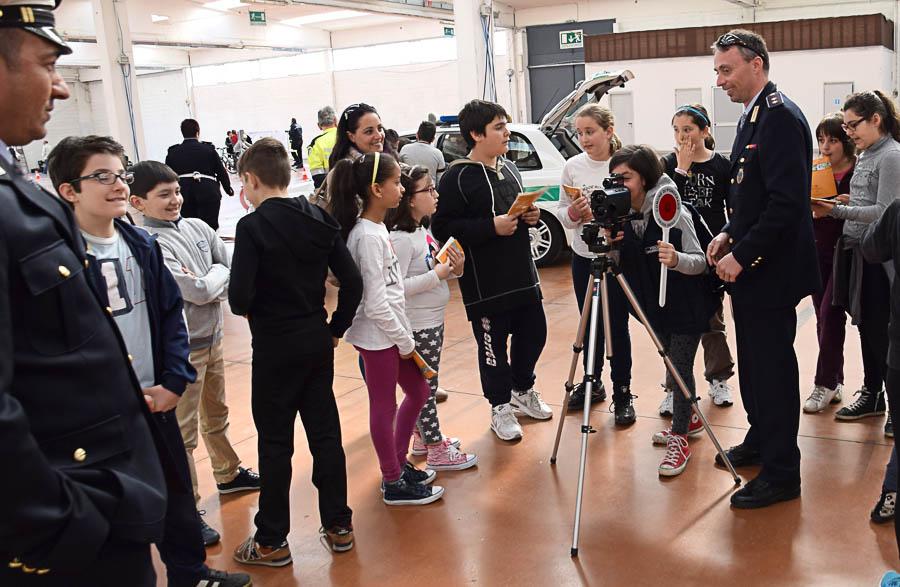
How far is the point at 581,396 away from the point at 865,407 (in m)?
1.37

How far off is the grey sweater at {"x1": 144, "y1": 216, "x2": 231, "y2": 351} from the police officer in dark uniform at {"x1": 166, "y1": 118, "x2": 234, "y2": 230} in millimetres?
4578

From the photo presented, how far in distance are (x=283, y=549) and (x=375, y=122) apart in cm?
210

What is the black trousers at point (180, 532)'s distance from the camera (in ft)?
7.84

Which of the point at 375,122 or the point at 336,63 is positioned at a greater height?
the point at 336,63

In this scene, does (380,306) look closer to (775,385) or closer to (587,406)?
(587,406)

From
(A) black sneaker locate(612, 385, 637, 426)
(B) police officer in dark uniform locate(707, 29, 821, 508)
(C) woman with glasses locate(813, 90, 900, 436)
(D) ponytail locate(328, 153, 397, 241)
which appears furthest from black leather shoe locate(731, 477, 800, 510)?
(D) ponytail locate(328, 153, 397, 241)

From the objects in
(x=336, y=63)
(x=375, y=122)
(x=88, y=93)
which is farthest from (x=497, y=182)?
(x=88, y=93)

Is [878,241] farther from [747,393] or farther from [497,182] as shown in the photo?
[497,182]

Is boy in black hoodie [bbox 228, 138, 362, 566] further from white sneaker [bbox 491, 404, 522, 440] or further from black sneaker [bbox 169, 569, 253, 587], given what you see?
white sneaker [bbox 491, 404, 522, 440]

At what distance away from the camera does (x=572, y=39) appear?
17.3 metres

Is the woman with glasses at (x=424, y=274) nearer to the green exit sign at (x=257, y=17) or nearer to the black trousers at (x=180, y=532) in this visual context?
the black trousers at (x=180, y=532)

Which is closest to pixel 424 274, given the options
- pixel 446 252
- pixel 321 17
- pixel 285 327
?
pixel 446 252

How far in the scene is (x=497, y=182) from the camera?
3.83 metres

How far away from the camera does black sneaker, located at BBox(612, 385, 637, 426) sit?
13.2ft
